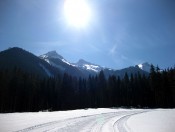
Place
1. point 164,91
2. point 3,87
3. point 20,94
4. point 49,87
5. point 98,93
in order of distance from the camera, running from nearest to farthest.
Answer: point 3,87, point 20,94, point 164,91, point 49,87, point 98,93

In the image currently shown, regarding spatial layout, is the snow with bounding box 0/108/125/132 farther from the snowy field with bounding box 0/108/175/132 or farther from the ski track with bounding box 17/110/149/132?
the ski track with bounding box 17/110/149/132

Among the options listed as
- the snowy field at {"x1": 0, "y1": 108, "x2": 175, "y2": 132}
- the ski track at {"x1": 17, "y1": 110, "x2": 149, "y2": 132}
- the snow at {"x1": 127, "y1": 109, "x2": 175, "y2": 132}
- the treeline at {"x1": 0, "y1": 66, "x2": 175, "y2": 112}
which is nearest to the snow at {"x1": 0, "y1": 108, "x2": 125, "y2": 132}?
the snowy field at {"x1": 0, "y1": 108, "x2": 175, "y2": 132}

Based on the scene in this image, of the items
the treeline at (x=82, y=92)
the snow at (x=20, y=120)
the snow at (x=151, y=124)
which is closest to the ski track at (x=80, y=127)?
the snow at (x=151, y=124)

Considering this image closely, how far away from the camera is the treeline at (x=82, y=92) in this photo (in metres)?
78.9

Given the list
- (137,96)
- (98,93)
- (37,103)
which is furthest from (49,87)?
(137,96)

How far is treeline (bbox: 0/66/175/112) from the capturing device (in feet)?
259

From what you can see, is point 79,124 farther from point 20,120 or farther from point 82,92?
point 82,92

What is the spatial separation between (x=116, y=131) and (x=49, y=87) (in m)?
81.5

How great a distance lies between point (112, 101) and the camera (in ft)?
323

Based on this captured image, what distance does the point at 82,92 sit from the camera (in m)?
106

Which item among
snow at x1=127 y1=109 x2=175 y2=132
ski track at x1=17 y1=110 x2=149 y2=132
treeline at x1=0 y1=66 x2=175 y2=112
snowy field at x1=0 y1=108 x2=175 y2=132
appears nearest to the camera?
ski track at x1=17 y1=110 x2=149 y2=132

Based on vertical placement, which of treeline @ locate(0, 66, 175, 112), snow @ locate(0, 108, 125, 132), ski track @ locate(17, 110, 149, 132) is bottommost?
ski track @ locate(17, 110, 149, 132)

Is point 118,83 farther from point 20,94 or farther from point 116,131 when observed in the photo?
point 116,131

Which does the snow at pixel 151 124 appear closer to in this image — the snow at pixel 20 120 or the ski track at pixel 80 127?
the ski track at pixel 80 127
